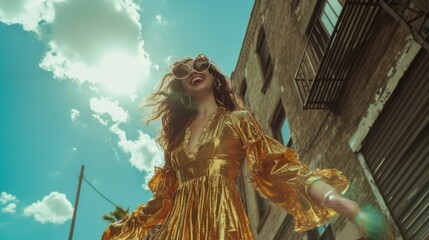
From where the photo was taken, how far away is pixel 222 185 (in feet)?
6.34

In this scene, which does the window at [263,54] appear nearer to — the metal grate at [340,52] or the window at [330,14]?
the window at [330,14]

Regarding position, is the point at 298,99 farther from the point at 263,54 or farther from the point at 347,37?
the point at 263,54

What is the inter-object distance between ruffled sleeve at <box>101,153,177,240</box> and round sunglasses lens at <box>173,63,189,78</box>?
62 cm

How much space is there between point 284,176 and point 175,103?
101 cm

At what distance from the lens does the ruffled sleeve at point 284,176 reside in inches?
68.2

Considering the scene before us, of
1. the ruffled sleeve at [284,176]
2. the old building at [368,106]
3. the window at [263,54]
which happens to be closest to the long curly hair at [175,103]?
the ruffled sleeve at [284,176]

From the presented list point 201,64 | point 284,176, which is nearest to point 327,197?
point 284,176

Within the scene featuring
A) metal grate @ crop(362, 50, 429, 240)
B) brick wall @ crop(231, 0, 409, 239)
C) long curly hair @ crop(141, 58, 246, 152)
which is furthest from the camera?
brick wall @ crop(231, 0, 409, 239)

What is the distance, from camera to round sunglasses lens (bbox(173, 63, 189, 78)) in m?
2.39

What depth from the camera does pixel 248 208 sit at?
12422 millimetres

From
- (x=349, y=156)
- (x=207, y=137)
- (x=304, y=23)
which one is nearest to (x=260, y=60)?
(x=304, y=23)

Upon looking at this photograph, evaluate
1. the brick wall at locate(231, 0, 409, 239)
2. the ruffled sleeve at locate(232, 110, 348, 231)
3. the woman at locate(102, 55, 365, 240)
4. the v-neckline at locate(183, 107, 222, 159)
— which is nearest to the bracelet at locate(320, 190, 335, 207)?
the woman at locate(102, 55, 365, 240)

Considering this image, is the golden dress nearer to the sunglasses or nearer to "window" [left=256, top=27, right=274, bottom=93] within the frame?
the sunglasses

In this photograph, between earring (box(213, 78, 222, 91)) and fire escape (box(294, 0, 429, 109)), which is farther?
fire escape (box(294, 0, 429, 109))
